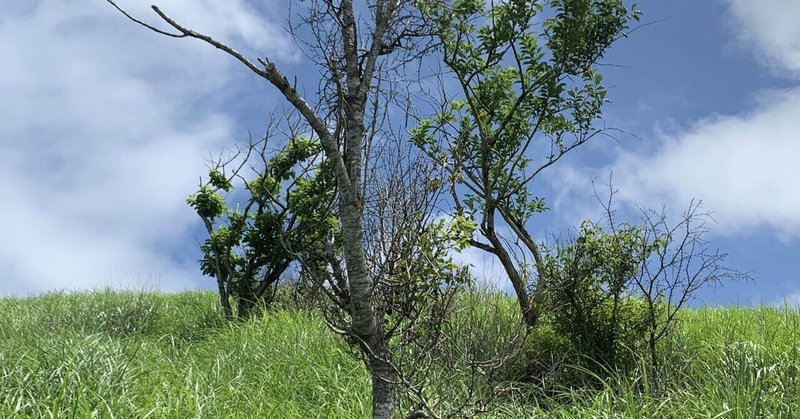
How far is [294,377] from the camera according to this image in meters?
6.86

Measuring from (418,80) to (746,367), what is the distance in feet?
13.7

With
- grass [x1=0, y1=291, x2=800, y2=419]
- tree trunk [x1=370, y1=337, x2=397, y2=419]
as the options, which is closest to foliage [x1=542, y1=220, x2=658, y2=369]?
grass [x1=0, y1=291, x2=800, y2=419]

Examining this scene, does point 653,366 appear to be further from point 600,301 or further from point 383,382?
point 383,382

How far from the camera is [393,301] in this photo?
4082 millimetres

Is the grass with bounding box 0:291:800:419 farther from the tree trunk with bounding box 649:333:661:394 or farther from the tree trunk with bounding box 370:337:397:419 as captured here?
the tree trunk with bounding box 370:337:397:419

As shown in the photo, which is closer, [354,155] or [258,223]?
[354,155]

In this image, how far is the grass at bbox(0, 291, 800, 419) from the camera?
539 cm

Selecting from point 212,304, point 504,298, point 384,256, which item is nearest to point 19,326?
point 212,304

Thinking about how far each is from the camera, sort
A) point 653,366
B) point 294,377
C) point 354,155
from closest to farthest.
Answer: point 354,155, point 294,377, point 653,366

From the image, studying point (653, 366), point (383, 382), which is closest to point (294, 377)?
point (383, 382)

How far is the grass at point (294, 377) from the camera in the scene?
17.7 ft

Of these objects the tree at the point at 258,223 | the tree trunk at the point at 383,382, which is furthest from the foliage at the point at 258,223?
the tree trunk at the point at 383,382

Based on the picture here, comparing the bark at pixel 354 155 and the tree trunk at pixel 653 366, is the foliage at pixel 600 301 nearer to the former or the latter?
the tree trunk at pixel 653 366

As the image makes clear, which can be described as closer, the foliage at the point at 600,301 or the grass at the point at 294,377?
the grass at the point at 294,377
